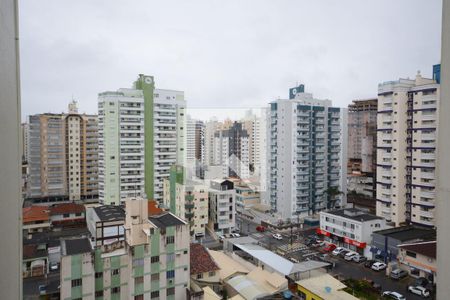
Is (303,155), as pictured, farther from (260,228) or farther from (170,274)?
(170,274)

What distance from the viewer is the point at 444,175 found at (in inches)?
21.9

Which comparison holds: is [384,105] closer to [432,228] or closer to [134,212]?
[432,228]

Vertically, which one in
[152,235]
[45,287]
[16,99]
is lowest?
[45,287]

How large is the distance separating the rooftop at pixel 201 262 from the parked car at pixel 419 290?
16.7 ft

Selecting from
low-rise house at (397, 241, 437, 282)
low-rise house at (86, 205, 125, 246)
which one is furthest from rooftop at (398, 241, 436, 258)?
low-rise house at (86, 205, 125, 246)

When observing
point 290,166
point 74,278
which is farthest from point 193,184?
point 74,278

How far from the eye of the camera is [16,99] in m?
0.64

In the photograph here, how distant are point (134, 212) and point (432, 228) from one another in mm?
11142

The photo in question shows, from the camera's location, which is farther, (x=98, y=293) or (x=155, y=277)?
(x=155, y=277)

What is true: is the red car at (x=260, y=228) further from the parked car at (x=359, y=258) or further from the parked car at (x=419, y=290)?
the parked car at (x=419, y=290)

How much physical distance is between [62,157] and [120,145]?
16.9 feet

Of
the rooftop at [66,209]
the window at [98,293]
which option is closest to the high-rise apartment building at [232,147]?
the rooftop at [66,209]

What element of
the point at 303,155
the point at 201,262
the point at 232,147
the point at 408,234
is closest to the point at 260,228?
the point at 303,155

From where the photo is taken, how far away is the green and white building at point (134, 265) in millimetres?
5852
